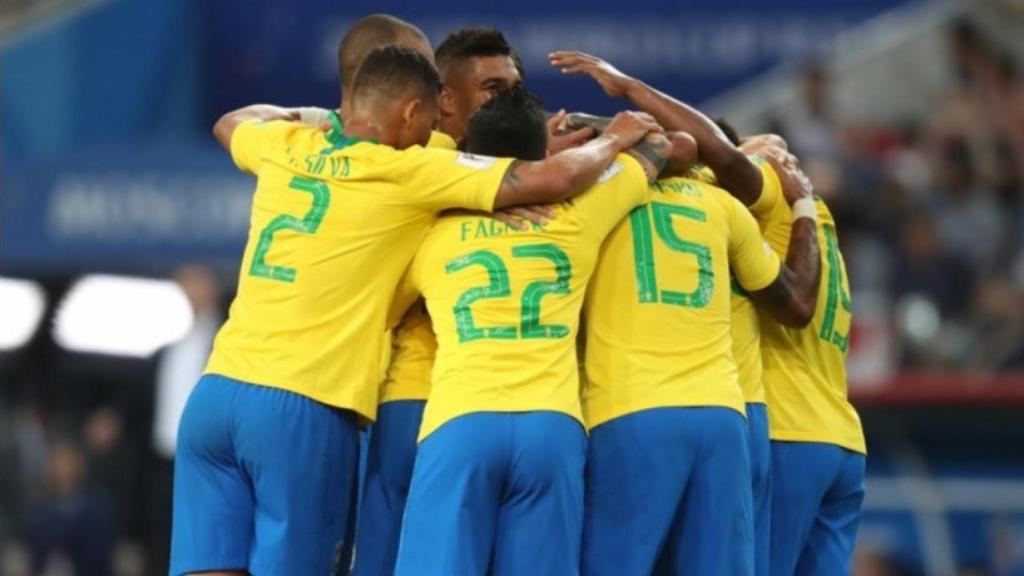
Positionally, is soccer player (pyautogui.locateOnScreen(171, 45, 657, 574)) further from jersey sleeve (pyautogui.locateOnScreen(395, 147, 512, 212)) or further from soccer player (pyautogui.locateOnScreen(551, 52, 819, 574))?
soccer player (pyautogui.locateOnScreen(551, 52, 819, 574))

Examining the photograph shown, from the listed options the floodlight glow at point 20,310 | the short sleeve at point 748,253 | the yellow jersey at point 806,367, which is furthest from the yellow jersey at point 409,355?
the floodlight glow at point 20,310

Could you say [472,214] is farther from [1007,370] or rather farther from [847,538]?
[1007,370]

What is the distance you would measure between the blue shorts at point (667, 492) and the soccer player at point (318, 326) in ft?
2.70

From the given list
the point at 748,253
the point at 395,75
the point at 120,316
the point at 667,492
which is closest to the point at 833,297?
the point at 748,253

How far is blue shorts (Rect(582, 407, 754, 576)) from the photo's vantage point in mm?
7887

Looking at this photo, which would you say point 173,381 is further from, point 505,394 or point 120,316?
point 505,394

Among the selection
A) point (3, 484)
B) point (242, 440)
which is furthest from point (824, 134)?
point (242, 440)

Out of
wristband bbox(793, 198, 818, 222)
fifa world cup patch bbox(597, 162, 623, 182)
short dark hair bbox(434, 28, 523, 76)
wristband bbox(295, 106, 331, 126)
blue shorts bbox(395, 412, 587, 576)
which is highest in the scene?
short dark hair bbox(434, 28, 523, 76)

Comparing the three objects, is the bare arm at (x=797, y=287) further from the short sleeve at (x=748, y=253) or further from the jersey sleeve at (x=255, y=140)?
the jersey sleeve at (x=255, y=140)

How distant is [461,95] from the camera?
8.80 m

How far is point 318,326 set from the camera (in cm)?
792

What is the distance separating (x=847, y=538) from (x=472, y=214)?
6.71ft

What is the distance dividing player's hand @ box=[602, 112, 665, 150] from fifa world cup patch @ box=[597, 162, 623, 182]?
0.30ft

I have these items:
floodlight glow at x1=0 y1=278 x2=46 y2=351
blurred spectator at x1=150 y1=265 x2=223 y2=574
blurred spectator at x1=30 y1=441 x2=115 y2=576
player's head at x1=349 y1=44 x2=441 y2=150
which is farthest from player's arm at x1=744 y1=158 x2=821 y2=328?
floodlight glow at x1=0 y1=278 x2=46 y2=351
